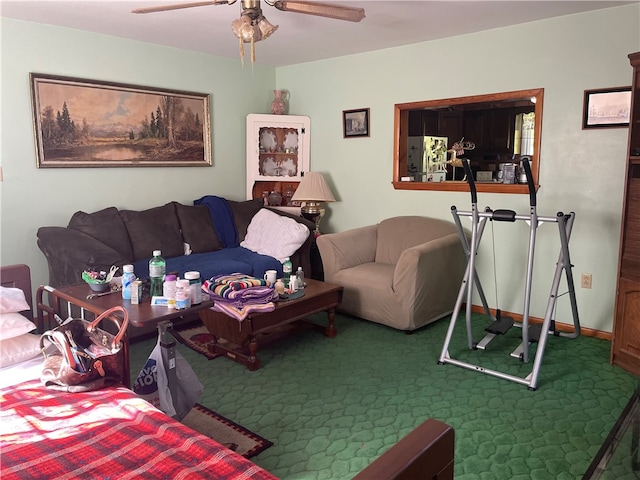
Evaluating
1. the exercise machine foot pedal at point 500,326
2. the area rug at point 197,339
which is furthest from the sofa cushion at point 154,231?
the exercise machine foot pedal at point 500,326

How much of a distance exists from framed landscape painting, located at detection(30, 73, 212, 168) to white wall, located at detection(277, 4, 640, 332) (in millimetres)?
1572

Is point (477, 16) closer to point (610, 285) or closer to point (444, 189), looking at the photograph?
point (444, 189)

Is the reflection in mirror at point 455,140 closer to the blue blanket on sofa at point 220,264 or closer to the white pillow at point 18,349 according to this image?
the blue blanket on sofa at point 220,264

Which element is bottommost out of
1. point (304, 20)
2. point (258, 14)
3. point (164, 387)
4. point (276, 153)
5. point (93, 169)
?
point (164, 387)

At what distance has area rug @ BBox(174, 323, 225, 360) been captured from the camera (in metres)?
3.54

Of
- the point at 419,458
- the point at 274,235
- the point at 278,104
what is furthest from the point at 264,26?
the point at 278,104

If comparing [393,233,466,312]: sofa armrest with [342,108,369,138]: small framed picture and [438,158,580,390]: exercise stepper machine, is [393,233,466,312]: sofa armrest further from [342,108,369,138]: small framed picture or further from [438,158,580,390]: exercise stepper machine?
[342,108,369,138]: small framed picture

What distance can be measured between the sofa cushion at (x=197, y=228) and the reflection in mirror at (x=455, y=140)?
1822 millimetres

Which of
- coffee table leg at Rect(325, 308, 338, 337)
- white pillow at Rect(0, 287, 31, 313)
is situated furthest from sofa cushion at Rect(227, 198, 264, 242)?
white pillow at Rect(0, 287, 31, 313)

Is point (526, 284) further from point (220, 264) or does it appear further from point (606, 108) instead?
point (220, 264)

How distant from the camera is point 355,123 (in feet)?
16.8

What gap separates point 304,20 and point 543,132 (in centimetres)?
203

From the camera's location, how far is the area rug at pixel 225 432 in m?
2.40

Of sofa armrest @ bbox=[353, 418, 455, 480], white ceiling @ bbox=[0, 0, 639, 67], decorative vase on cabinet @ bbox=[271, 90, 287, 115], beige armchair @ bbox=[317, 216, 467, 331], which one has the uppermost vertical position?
white ceiling @ bbox=[0, 0, 639, 67]
